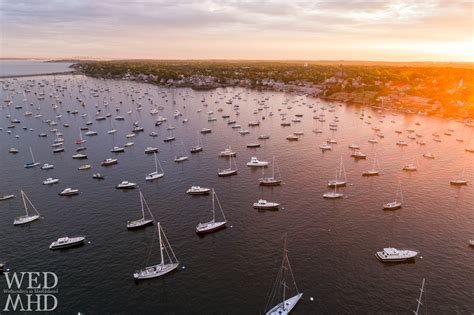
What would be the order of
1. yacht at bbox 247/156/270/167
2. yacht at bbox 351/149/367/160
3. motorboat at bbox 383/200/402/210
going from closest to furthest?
motorboat at bbox 383/200/402/210, yacht at bbox 247/156/270/167, yacht at bbox 351/149/367/160

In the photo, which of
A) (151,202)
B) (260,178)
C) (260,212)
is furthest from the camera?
(260,178)

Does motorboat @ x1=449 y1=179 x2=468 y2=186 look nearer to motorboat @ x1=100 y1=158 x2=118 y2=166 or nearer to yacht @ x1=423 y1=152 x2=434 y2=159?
yacht @ x1=423 y1=152 x2=434 y2=159

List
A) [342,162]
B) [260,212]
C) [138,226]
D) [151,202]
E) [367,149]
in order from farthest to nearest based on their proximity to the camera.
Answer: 1. [367,149]
2. [342,162]
3. [151,202]
4. [260,212]
5. [138,226]

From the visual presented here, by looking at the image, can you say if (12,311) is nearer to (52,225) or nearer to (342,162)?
(52,225)

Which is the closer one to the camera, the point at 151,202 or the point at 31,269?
the point at 31,269

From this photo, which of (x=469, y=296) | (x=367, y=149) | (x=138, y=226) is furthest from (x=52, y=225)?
(x=367, y=149)

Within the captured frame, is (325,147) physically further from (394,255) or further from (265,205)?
(394,255)

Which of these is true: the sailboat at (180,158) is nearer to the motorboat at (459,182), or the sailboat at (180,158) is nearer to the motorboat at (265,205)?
the motorboat at (265,205)

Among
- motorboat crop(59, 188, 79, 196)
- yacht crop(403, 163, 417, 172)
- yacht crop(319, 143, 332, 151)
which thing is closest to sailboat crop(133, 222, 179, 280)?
motorboat crop(59, 188, 79, 196)
